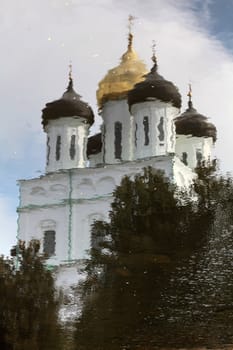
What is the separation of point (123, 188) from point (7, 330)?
5914 millimetres

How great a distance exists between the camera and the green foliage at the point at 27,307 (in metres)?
10.1

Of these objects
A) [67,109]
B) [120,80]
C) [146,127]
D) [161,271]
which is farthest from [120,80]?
[161,271]

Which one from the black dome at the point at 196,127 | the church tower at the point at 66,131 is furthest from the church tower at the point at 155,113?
the black dome at the point at 196,127

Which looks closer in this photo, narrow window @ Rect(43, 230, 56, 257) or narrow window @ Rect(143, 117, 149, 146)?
narrow window @ Rect(43, 230, 56, 257)

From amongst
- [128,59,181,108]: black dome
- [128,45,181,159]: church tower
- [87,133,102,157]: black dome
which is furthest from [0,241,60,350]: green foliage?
[87,133,102,157]: black dome

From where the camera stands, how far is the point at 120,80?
22172mm

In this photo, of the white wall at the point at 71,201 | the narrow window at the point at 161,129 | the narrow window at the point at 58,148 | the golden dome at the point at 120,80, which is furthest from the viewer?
the golden dome at the point at 120,80

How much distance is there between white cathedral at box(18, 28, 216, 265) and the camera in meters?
19.8

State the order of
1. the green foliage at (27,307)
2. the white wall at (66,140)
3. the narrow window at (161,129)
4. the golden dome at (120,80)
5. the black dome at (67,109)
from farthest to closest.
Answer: the golden dome at (120,80), the black dome at (67,109), the white wall at (66,140), the narrow window at (161,129), the green foliage at (27,307)

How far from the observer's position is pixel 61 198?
67.0 feet

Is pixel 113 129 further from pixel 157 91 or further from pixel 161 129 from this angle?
pixel 157 91

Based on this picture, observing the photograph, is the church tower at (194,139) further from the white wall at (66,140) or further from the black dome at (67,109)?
the white wall at (66,140)

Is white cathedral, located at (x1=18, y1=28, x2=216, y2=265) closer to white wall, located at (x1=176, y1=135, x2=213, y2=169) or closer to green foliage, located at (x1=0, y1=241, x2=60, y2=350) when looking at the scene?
white wall, located at (x1=176, y1=135, x2=213, y2=169)

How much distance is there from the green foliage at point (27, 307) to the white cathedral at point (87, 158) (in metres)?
6.76
